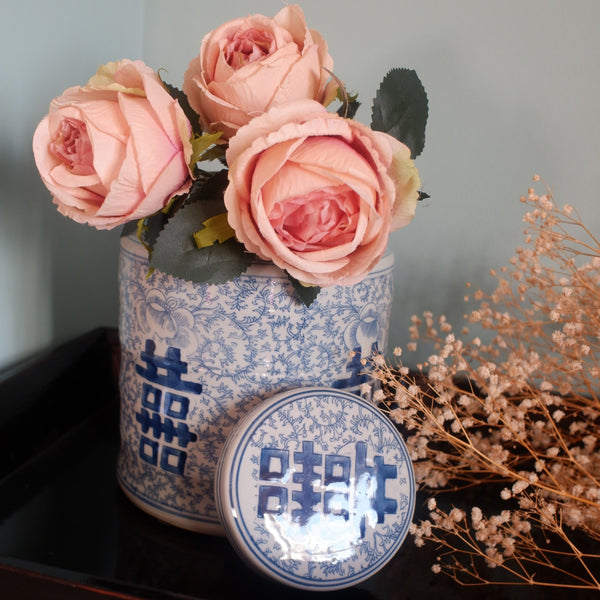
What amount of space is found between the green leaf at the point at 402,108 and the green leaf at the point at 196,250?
124 mm

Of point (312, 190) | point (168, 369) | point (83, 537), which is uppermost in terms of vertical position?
point (312, 190)

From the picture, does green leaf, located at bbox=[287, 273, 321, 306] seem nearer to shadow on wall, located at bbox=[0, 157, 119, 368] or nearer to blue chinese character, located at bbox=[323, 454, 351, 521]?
blue chinese character, located at bbox=[323, 454, 351, 521]

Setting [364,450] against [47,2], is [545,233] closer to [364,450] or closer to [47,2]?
[364,450]

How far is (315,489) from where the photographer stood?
0.40 m

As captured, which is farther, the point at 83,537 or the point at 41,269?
the point at 41,269

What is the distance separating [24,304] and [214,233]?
26 cm

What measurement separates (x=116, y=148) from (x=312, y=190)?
0.39ft

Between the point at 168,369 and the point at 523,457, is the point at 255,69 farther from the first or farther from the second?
the point at 523,457

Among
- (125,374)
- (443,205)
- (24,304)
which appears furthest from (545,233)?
(24,304)

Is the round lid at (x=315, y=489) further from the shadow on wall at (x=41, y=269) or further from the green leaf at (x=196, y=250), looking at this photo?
the shadow on wall at (x=41, y=269)

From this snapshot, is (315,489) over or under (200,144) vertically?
under

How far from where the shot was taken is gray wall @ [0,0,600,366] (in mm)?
549

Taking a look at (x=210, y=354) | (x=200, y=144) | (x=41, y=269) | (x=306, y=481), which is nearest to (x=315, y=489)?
(x=306, y=481)

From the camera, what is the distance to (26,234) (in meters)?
0.54
